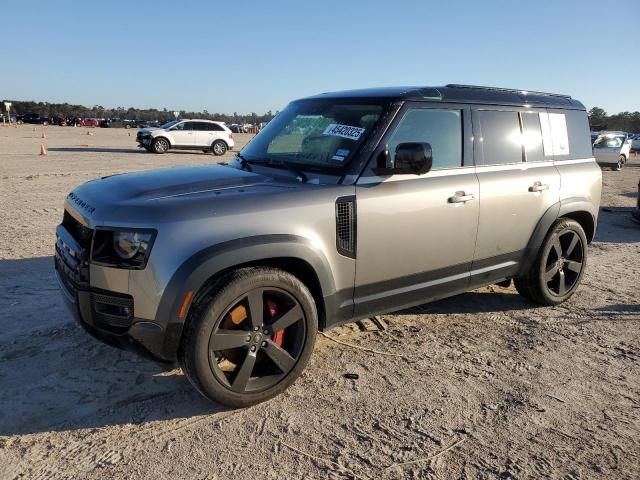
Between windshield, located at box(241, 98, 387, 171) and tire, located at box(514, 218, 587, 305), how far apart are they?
223 cm

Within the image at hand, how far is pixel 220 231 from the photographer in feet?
9.29

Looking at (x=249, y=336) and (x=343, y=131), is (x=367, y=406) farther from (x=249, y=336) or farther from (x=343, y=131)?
(x=343, y=131)

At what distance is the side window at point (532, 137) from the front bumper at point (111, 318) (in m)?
3.47

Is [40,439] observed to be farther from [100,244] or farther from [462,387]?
[462,387]

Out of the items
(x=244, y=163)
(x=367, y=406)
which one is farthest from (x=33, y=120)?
(x=367, y=406)

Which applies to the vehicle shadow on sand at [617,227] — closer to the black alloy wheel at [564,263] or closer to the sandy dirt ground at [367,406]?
the black alloy wheel at [564,263]

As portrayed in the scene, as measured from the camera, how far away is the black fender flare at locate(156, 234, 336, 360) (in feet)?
8.92

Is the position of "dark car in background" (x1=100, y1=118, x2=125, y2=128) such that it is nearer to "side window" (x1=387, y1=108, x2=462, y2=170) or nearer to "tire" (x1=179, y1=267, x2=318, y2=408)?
"side window" (x1=387, y1=108, x2=462, y2=170)

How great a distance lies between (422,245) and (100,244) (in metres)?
2.16

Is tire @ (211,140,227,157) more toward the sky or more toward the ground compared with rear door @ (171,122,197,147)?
more toward the ground

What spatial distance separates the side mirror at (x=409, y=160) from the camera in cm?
332

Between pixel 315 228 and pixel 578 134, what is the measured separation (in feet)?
11.0

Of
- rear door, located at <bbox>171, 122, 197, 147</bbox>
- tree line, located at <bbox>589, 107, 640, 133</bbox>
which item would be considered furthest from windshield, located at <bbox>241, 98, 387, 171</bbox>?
tree line, located at <bbox>589, 107, 640, 133</bbox>

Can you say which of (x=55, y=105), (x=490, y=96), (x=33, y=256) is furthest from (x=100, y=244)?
(x=55, y=105)
